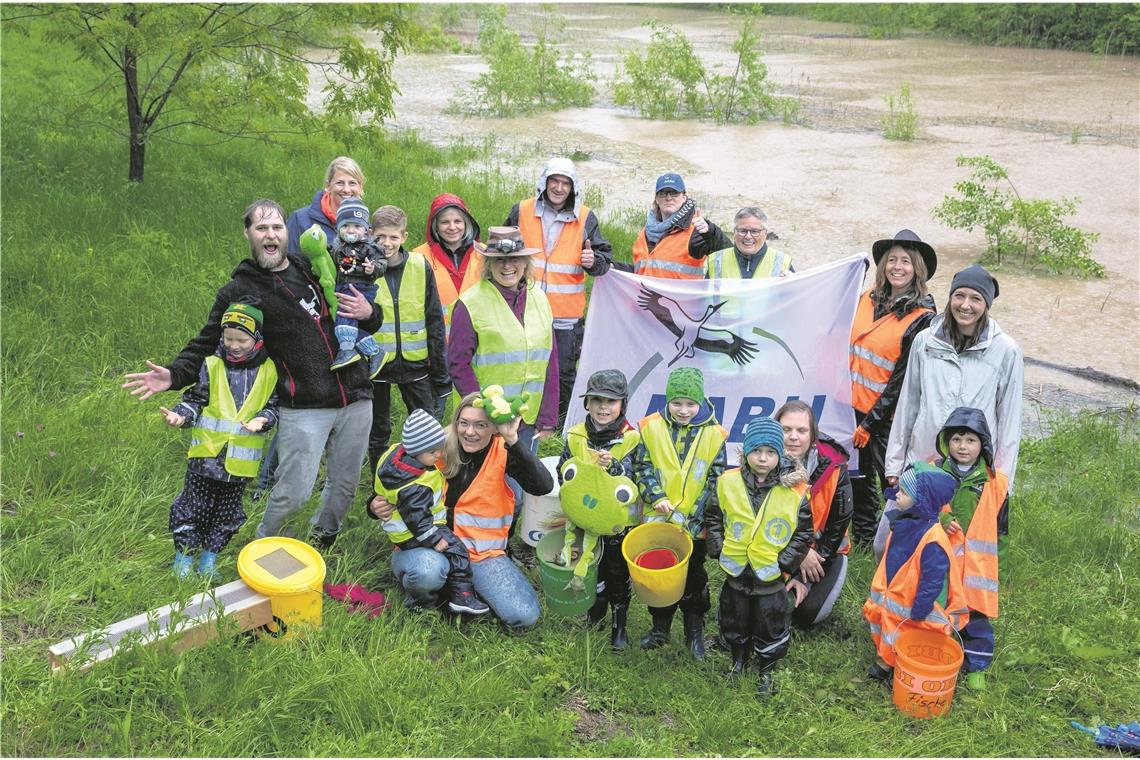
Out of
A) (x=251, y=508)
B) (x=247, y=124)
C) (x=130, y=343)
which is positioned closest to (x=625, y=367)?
(x=251, y=508)

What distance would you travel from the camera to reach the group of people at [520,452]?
4355mm

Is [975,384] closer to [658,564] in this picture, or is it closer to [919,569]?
[919,569]

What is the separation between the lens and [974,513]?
4.41m

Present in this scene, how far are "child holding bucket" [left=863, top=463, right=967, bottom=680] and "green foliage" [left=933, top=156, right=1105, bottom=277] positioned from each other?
768cm

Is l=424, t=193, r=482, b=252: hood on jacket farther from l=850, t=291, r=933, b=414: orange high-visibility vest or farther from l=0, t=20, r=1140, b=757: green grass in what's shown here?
l=850, t=291, r=933, b=414: orange high-visibility vest

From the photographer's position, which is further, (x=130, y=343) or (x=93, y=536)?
(x=130, y=343)

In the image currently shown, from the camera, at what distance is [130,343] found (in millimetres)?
6977

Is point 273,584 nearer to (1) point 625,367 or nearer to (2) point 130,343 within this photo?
(1) point 625,367

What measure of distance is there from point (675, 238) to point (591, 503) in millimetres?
2619

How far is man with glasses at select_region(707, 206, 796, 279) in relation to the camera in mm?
5883

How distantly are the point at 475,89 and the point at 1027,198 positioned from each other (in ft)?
39.3

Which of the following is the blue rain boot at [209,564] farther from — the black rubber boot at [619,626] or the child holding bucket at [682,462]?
the child holding bucket at [682,462]

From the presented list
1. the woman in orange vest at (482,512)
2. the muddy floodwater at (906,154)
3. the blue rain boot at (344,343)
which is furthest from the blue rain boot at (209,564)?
the muddy floodwater at (906,154)

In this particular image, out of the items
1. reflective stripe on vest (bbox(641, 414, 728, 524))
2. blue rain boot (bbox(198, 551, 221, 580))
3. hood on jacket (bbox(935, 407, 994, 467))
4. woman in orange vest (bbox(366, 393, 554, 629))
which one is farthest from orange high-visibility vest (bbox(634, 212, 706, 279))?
blue rain boot (bbox(198, 551, 221, 580))
